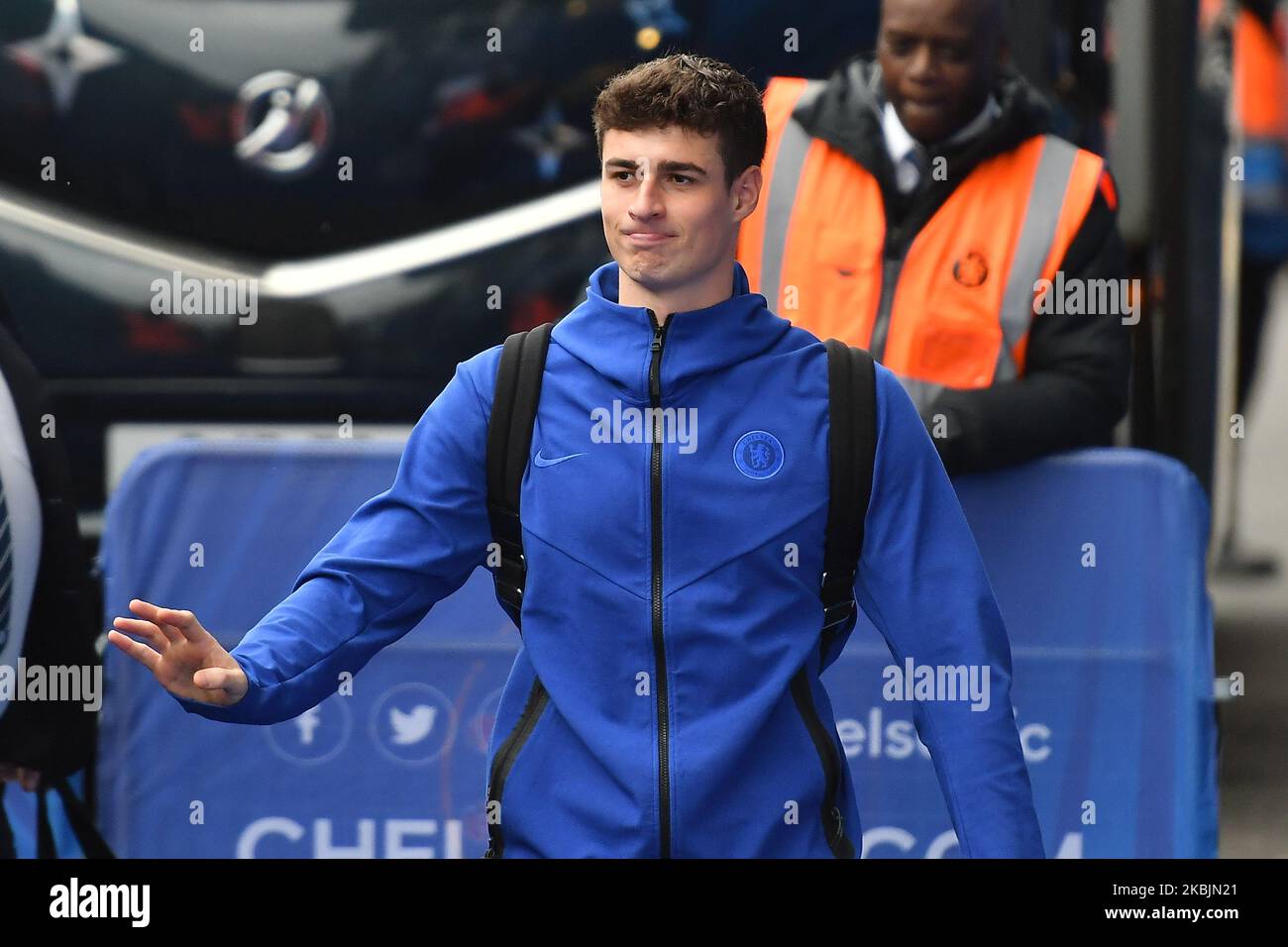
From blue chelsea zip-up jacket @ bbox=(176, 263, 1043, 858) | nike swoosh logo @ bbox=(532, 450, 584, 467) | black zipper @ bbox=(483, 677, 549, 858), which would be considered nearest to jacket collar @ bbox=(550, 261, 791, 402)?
blue chelsea zip-up jacket @ bbox=(176, 263, 1043, 858)

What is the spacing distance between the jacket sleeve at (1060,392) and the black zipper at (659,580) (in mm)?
883

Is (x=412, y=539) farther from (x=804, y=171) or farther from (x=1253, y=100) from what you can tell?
(x=1253, y=100)

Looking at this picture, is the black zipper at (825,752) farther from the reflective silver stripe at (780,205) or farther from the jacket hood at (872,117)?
the jacket hood at (872,117)

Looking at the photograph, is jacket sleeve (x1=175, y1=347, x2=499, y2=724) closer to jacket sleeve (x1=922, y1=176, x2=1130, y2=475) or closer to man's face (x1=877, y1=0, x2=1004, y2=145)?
jacket sleeve (x1=922, y1=176, x2=1130, y2=475)

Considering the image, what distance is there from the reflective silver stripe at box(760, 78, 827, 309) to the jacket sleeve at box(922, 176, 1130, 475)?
0.37m

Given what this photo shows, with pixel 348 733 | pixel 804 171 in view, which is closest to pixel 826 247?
pixel 804 171

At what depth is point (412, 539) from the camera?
8.19 ft

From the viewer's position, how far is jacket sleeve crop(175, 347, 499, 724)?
2438 millimetres

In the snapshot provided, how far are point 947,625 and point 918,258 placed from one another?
3.56 ft

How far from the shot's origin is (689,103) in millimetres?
2459

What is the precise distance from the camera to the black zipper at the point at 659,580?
7.92 feet

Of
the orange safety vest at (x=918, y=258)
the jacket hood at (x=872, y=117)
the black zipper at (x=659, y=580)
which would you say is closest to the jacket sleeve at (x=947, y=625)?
the black zipper at (x=659, y=580)

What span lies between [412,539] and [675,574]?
34cm

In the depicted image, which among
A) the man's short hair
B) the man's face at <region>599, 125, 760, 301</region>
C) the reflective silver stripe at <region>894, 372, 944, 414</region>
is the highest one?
the man's short hair
